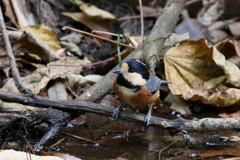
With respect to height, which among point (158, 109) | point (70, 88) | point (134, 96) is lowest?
point (158, 109)

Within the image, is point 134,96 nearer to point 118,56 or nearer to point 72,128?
point 72,128

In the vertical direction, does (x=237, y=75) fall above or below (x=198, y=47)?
below

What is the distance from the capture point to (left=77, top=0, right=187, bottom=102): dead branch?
11.9 ft

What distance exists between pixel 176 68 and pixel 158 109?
58 centimetres

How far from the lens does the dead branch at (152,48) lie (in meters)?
3.62

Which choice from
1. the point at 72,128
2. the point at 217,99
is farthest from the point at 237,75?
the point at 72,128

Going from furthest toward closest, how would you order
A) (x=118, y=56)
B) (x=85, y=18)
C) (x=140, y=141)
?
(x=85, y=18), (x=118, y=56), (x=140, y=141)

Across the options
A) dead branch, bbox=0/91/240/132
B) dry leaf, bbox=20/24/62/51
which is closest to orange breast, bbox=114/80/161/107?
dead branch, bbox=0/91/240/132

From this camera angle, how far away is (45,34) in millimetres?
4914

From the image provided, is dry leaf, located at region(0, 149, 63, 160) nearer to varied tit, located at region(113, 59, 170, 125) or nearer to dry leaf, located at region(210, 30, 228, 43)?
varied tit, located at region(113, 59, 170, 125)

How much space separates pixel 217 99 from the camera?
12.8ft

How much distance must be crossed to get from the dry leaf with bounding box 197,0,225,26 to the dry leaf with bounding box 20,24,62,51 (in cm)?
282

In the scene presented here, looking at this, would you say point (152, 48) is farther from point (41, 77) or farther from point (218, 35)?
point (218, 35)

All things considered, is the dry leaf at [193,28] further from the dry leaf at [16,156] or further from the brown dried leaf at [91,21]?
the dry leaf at [16,156]
